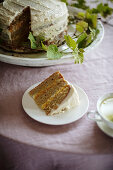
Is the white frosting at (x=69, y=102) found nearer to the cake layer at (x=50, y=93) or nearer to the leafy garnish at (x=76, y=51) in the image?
the cake layer at (x=50, y=93)

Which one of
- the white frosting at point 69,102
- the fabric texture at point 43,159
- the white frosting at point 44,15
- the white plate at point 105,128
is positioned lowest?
the fabric texture at point 43,159

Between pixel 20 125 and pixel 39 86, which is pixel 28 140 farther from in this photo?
pixel 39 86

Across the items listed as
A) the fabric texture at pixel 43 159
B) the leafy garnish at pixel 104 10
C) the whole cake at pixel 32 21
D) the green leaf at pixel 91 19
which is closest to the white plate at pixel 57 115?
the fabric texture at pixel 43 159

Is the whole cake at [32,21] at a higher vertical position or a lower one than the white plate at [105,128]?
higher

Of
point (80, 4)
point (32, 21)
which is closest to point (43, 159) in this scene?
point (32, 21)

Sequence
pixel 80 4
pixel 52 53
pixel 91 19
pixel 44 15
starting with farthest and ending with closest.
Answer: pixel 80 4 < pixel 91 19 < pixel 44 15 < pixel 52 53

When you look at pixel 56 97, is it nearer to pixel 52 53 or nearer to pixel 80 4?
pixel 52 53
